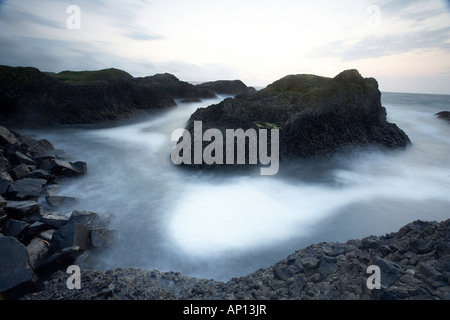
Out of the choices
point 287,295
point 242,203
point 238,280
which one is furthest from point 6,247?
point 242,203

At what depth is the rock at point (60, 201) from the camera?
21.5 feet

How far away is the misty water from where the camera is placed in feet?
17.3

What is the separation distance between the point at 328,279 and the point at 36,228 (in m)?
5.45

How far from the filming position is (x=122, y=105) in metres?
20.2

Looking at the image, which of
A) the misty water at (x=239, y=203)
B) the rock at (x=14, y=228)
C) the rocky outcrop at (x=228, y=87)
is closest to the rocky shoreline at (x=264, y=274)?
the rock at (x=14, y=228)

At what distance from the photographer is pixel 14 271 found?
3537 millimetres

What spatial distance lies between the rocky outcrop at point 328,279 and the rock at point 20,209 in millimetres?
2436

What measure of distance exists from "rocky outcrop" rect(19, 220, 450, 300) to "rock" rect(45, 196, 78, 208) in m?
3.30

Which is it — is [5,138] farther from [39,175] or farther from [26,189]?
[26,189]

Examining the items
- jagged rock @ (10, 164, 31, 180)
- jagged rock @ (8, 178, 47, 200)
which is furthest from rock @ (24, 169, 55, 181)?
jagged rock @ (8, 178, 47, 200)

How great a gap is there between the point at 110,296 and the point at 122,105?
19.2m

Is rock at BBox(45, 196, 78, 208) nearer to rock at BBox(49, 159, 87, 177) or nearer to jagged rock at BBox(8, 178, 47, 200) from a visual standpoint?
jagged rock at BBox(8, 178, 47, 200)

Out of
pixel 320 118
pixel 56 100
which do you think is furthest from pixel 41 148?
pixel 320 118

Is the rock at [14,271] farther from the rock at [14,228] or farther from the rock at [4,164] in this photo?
the rock at [4,164]
